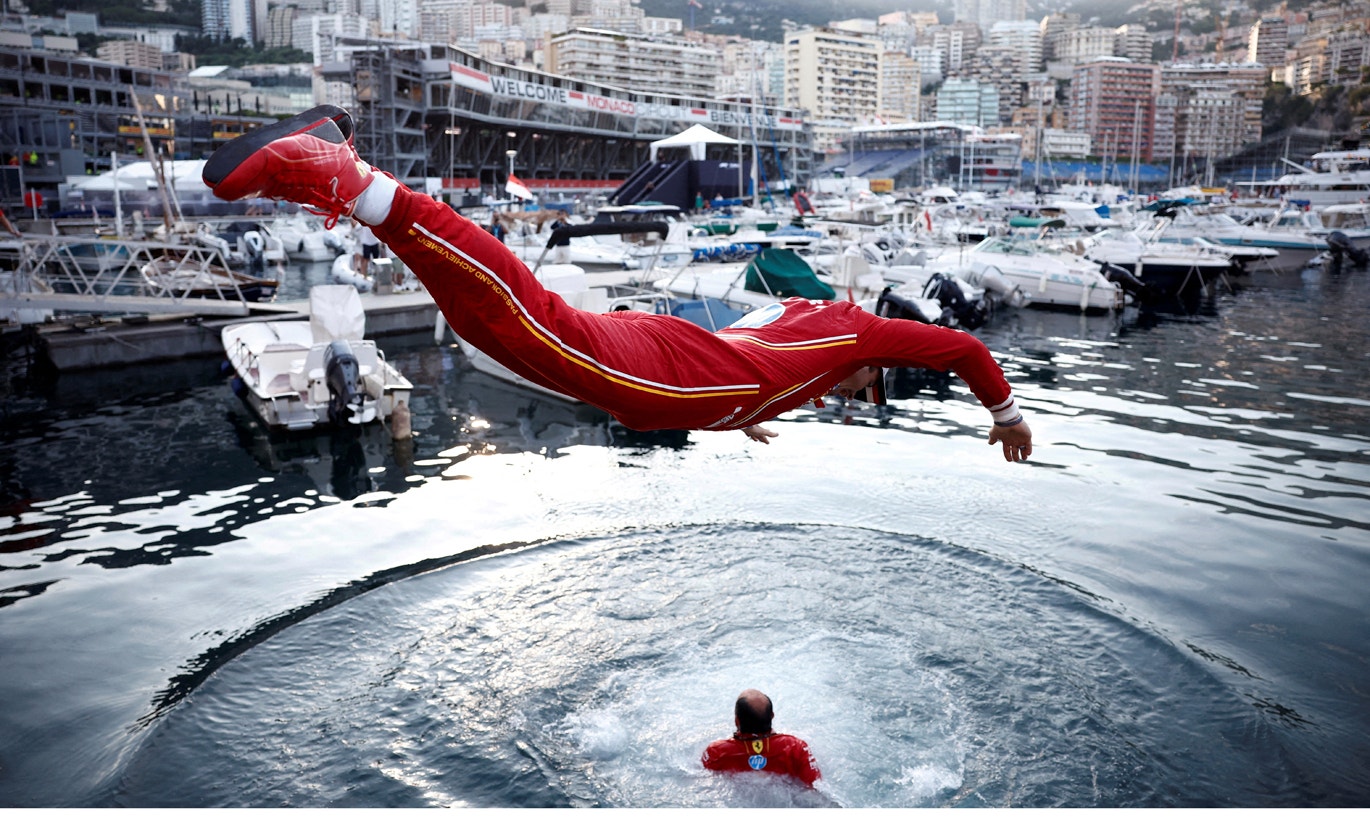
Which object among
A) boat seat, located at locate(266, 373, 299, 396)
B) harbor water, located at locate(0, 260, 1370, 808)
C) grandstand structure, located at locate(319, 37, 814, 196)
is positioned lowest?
harbor water, located at locate(0, 260, 1370, 808)

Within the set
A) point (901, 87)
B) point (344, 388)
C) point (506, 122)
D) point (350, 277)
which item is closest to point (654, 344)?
point (344, 388)

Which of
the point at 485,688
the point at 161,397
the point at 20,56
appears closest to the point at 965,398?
the point at 485,688

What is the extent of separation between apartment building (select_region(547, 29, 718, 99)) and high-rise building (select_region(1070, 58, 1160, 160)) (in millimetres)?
64912

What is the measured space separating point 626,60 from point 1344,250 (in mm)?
102013

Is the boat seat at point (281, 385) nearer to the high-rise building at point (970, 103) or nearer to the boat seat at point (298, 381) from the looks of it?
the boat seat at point (298, 381)

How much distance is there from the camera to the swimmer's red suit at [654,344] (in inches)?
129

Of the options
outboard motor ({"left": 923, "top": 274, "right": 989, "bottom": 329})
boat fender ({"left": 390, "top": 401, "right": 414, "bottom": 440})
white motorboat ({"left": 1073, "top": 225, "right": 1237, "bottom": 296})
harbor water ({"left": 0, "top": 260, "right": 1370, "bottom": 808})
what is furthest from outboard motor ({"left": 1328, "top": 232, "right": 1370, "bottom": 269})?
boat fender ({"left": 390, "top": 401, "right": 414, "bottom": 440})

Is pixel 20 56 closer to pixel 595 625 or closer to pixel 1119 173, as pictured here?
pixel 595 625

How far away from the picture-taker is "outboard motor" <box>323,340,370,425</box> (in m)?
14.0

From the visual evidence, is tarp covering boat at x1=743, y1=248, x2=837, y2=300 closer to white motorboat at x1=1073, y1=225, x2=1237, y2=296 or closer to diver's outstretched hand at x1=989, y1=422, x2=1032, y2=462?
white motorboat at x1=1073, y1=225, x2=1237, y2=296

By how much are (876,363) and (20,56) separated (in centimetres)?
8125

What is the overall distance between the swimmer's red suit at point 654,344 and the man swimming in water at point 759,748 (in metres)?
1.79

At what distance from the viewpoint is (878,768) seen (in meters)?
6.03

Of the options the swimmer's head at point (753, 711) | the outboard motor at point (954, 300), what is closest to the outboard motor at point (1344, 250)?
the outboard motor at point (954, 300)
